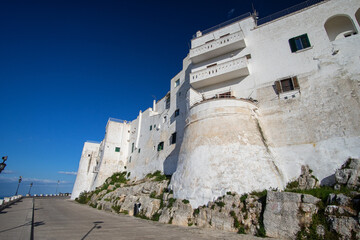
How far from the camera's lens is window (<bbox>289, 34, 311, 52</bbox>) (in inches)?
637

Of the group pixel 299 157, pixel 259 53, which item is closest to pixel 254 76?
pixel 259 53

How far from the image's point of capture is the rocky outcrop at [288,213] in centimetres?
877

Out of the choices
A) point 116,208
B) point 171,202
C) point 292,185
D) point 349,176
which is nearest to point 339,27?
point 349,176

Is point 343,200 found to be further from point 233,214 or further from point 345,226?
point 233,214

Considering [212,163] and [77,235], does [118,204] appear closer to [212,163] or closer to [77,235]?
[77,235]

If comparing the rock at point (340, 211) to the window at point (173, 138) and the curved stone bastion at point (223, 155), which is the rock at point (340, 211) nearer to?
the curved stone bastion at point (223, 155)

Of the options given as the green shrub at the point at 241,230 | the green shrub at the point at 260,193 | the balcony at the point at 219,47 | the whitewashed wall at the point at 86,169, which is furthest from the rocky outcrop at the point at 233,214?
the whitewashed wall at the point at 86,169

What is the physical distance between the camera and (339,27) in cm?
1593

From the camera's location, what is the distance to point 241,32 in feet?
63.5

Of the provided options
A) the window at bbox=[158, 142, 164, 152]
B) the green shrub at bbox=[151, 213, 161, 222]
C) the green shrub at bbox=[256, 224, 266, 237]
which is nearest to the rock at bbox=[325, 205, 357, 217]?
the green shrub at bbox=[256, 224, 266, 237]

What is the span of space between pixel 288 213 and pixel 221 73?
13749mm

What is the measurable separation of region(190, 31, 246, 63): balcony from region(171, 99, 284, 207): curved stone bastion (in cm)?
781

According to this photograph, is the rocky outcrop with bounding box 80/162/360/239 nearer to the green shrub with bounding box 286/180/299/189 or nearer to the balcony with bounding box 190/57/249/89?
the green shrub with bounding box 286/180/299/189

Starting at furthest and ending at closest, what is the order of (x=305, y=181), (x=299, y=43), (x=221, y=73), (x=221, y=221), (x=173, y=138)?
1. (x=173, y=138)
2. (x=221, y=73)
3. (x=299, y=43)
4. (x=305, y=181)
5. (x=221, y=221)
